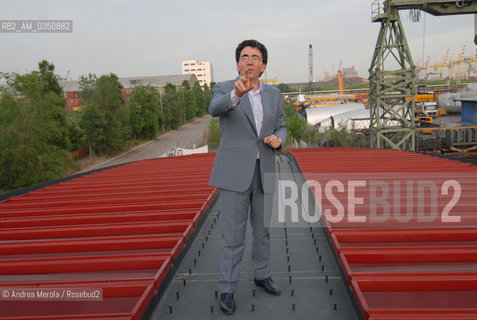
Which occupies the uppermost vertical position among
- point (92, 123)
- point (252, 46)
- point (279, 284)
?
point (252, 46)

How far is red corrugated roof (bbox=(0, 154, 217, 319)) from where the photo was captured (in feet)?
7.04

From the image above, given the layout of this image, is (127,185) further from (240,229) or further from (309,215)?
(240,229)

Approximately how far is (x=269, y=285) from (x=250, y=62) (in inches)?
59.5

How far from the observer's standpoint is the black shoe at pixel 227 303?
2.25 m

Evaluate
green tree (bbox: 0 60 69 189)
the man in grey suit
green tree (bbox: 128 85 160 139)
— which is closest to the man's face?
the man in grey suit

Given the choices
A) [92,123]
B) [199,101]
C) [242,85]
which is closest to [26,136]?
[92,123]

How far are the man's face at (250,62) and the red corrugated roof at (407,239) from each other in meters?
1.38

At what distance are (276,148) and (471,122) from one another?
30849mm

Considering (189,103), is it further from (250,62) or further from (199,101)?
(250,62)

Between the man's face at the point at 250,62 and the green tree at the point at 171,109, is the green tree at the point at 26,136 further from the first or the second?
the green tree at the point at 171,109

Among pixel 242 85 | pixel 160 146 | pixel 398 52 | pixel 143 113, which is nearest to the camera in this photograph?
pixel 242 85

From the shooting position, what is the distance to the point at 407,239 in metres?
2.80

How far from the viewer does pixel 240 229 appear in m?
2.36

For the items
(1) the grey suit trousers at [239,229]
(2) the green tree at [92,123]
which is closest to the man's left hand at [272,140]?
(1) the grey suit trousers at [239,229]
